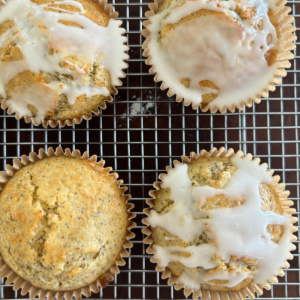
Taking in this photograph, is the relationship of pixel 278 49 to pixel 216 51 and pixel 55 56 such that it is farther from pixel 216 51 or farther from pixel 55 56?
pixel 55 56

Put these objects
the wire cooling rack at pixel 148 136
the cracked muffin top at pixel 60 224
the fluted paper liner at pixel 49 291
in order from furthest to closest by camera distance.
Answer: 1. the wire cooling rack at pixel 148 136
2. the fluted paper liner at pixel 49 291
3. the cracked muffin top at pixel 60 224

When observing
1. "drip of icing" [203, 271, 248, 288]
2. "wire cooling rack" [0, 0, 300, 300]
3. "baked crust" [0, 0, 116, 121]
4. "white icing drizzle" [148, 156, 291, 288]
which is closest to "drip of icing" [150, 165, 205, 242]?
"white icing drizzle" [148, 156, 291, 288]

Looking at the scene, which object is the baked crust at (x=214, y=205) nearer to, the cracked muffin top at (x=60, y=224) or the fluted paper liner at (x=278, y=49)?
the cracked muffin top at (x=60, y=224)

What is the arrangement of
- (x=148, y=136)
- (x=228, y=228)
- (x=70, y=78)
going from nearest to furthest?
1. (x=228, y=228)
2. (x=70, y=78)
3. (x=148, y=136)

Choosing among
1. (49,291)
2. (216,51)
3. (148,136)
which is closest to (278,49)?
(216,51)

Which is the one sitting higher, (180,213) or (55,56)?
(55,56)

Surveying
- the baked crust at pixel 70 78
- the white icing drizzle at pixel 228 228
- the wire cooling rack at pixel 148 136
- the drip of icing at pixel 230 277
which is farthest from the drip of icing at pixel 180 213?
the baked crust at pixel 70 78

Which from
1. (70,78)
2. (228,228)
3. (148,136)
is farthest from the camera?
(148,136)

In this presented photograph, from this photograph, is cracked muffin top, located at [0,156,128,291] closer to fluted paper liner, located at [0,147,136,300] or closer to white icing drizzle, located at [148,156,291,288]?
fluted paper liner, located at [0,147,136,300]
